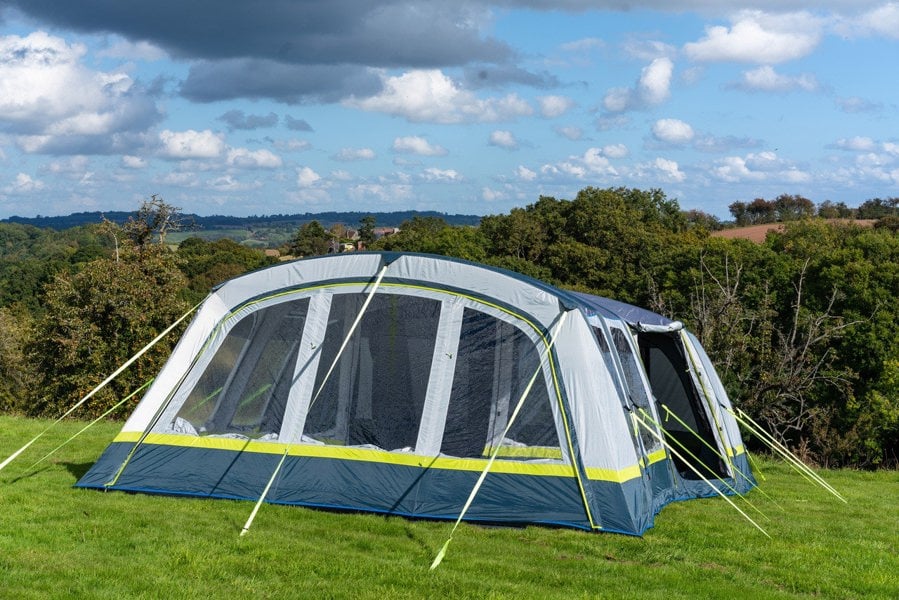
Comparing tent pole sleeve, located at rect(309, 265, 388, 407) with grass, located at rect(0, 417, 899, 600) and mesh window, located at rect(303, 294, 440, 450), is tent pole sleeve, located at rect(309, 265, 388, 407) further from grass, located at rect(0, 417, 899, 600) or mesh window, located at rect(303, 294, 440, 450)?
grass, located at rect(0, 417, 899, 600)

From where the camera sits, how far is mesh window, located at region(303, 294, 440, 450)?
27.2 ft

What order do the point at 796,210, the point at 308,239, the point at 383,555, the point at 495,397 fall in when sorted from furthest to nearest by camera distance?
the point at 796,210, the point at 308,239, the point at 495,397, the point at 383,555

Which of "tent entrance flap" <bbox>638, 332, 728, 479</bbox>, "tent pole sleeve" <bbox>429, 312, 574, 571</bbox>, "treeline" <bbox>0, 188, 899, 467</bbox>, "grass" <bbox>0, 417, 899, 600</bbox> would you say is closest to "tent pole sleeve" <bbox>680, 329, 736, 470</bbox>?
"tent entrance flap" <bbox>638, 332, 728, 479</bbox>

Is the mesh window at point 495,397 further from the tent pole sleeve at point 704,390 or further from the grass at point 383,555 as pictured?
the tent pole sleeve at point 704,390

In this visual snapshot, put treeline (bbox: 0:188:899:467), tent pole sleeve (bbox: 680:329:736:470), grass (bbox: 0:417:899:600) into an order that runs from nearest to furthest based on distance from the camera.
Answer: grass (bbox: 0:417:899:600) → tent pole sleeve (bbox: 680:329:736:470) → treeline (bbox: 0:188:899:467)

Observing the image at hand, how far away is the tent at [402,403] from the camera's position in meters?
7.88

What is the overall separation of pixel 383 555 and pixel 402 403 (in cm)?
174

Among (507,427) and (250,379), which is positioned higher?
(250,379)

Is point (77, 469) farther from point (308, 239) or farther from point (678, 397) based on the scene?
point (308, 239)

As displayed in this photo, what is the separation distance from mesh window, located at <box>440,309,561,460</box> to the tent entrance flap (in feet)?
10.8

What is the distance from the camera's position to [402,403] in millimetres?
8305

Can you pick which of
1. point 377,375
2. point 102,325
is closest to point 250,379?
point 377,375

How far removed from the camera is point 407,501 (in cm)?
800

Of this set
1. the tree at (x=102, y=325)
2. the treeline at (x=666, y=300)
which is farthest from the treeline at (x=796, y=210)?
the tree at (x=102, y=325)
